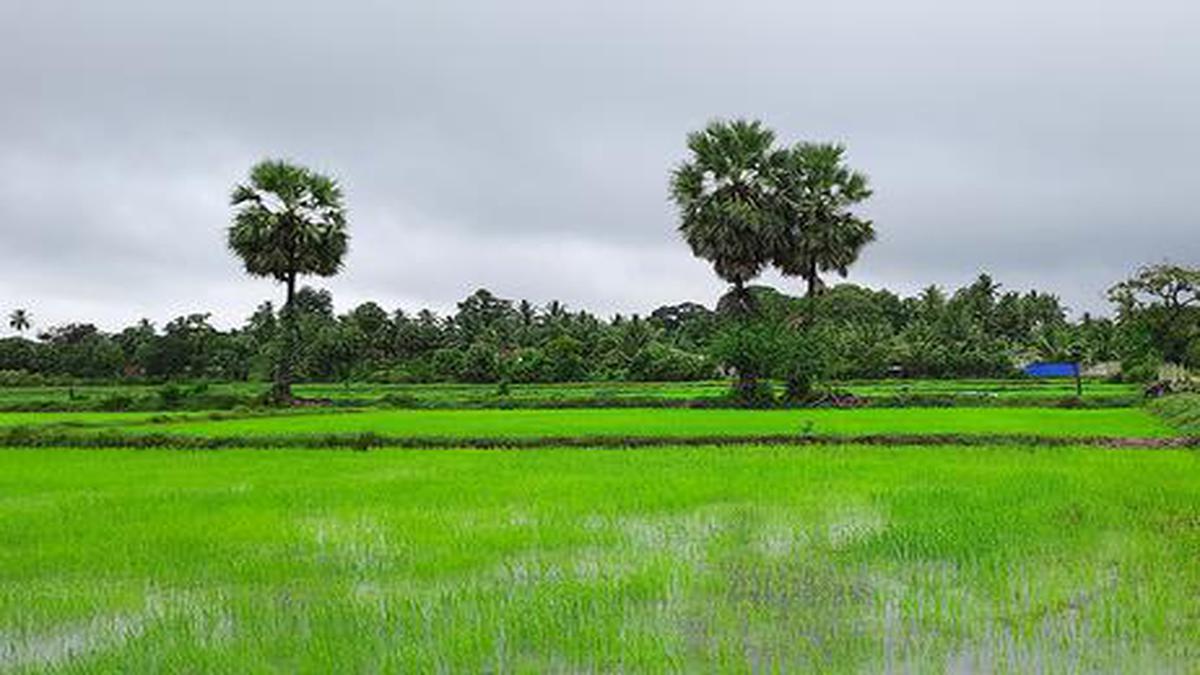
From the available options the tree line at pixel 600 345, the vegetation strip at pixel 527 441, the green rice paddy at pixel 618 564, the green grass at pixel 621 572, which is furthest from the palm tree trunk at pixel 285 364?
the green grass at pixel 621 572

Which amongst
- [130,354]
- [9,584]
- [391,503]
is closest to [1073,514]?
[391,503]

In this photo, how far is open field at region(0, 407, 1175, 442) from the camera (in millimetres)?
23922

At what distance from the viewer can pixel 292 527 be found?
39.3 ft

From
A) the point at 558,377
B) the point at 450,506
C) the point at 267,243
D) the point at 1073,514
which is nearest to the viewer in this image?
the point at 1073,514

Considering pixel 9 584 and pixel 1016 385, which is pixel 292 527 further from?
pixel 1016 385

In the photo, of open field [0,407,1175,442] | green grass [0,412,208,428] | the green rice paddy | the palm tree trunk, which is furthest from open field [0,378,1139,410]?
the green rice paddy

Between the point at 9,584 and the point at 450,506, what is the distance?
5502 millimetres

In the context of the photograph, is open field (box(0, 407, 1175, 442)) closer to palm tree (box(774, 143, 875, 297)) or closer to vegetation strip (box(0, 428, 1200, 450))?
vegetation strip (box(0, 428, 1200, 450))

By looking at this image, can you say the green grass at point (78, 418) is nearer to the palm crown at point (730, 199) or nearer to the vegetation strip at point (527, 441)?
the vegetation strip at point (527, 441)

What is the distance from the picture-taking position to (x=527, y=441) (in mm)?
23953

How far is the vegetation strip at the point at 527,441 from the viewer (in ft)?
68.7

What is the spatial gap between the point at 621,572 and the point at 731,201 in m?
31.0

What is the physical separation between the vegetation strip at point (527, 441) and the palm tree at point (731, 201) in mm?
16532

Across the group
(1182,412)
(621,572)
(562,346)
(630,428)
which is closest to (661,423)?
(630,428)
